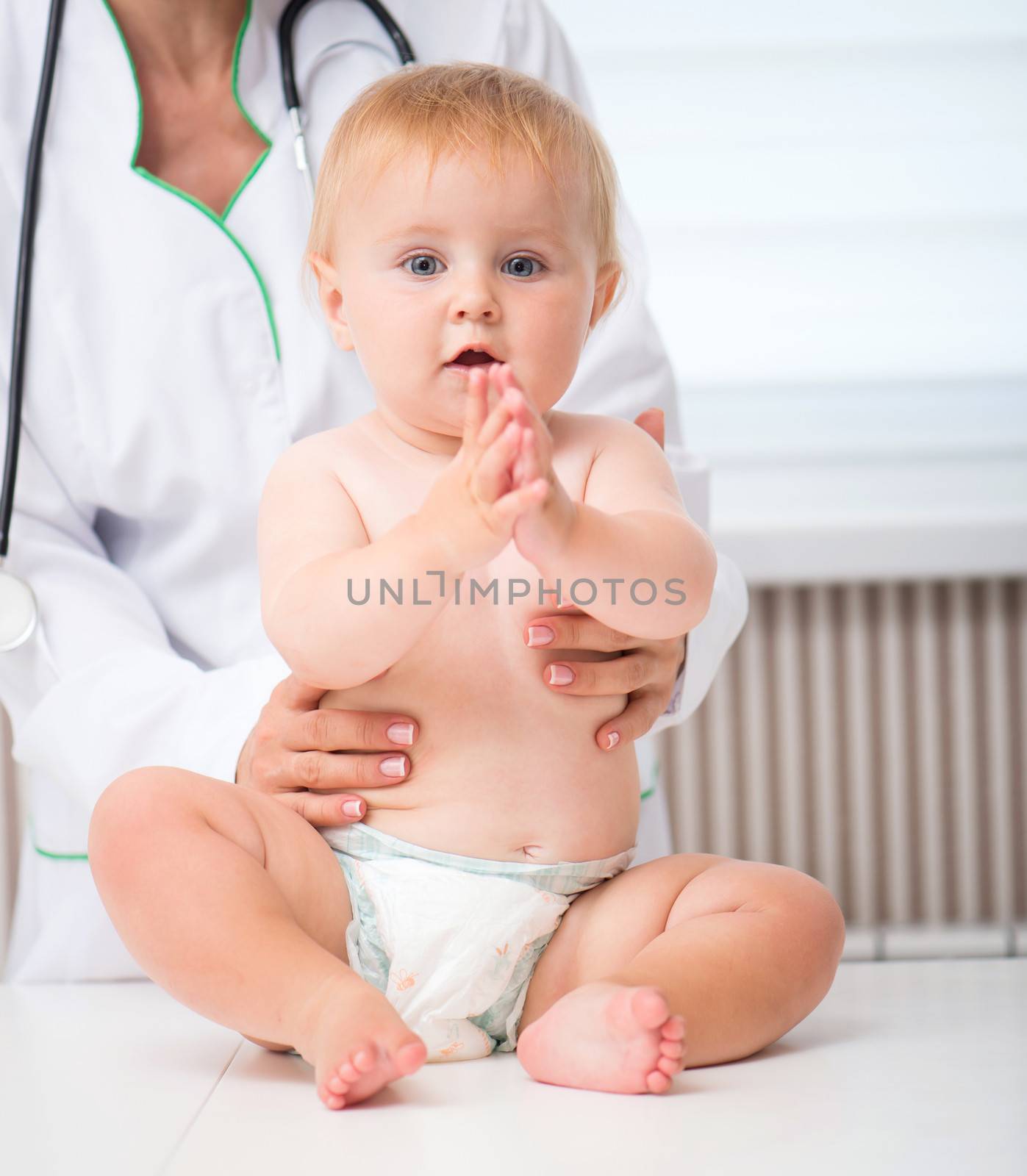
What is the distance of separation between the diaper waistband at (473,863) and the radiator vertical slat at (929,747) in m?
1.09

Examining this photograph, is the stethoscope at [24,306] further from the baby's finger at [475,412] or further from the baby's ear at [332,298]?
the baby's finger at [475,412]

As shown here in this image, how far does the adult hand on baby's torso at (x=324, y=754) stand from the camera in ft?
2.37

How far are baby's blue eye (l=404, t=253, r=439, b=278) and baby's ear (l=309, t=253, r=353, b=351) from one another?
0.26ft

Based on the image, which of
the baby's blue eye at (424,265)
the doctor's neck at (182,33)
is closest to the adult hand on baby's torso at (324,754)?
the baby's blue eye at (424,265)

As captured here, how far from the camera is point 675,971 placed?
Result: 2.07 ft

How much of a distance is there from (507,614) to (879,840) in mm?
1171

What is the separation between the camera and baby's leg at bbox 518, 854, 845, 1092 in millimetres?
600

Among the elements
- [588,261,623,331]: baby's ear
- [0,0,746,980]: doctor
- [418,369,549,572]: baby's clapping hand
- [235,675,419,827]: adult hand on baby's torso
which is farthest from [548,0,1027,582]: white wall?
[418,369,549,572]: baby's clapping hand

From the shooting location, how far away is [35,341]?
1.04 meters

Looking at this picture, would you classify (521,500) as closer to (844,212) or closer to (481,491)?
(481,491)

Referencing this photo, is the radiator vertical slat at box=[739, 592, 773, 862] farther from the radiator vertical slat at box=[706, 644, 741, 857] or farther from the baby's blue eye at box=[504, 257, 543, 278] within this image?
the baby's blue eye at box=[504, 257, 543, 278]

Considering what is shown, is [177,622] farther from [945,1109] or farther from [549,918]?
[945,1109]

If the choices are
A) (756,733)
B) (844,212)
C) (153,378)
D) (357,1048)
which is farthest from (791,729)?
(357,1048)

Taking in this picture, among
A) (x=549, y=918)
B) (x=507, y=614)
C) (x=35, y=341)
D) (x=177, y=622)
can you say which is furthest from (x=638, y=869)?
(x=35, y=341)
